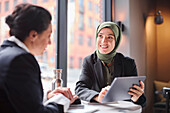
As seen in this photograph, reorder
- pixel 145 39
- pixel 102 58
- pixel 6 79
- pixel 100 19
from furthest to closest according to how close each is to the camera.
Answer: pixel 145 39 → pixel 100 19 → pixel 102 58 → pixel 6 79

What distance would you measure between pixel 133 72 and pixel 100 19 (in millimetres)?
1644

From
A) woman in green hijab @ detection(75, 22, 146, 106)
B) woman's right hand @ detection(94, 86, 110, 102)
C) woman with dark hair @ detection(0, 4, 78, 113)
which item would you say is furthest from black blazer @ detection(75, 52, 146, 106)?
woman with dark hair @ detection(0, 4, 78, 113)

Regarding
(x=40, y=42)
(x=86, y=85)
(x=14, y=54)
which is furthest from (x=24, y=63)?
(x=86, y=85)

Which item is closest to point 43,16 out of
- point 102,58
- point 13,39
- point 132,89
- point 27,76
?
point 13,39

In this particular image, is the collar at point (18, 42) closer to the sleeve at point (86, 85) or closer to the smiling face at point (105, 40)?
the sleeve at point (86, 85)

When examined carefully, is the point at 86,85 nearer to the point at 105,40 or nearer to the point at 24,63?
the point at 105,40

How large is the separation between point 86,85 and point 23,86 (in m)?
1.01

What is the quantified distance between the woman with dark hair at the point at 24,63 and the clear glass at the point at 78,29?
1442mm

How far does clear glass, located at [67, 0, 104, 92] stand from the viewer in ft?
8.48

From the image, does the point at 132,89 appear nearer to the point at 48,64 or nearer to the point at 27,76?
the point at 27,76

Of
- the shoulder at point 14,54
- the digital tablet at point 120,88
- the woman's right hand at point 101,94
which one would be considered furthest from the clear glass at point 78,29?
the shoulder at point 14,54

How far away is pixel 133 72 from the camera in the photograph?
1964mm

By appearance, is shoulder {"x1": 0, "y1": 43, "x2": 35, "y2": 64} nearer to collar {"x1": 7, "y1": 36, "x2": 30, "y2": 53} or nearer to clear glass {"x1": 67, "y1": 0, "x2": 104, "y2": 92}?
collar {"x1": 7, "y1": 36, "x2": 30, "y2": 53}

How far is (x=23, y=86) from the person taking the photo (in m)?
0.86
